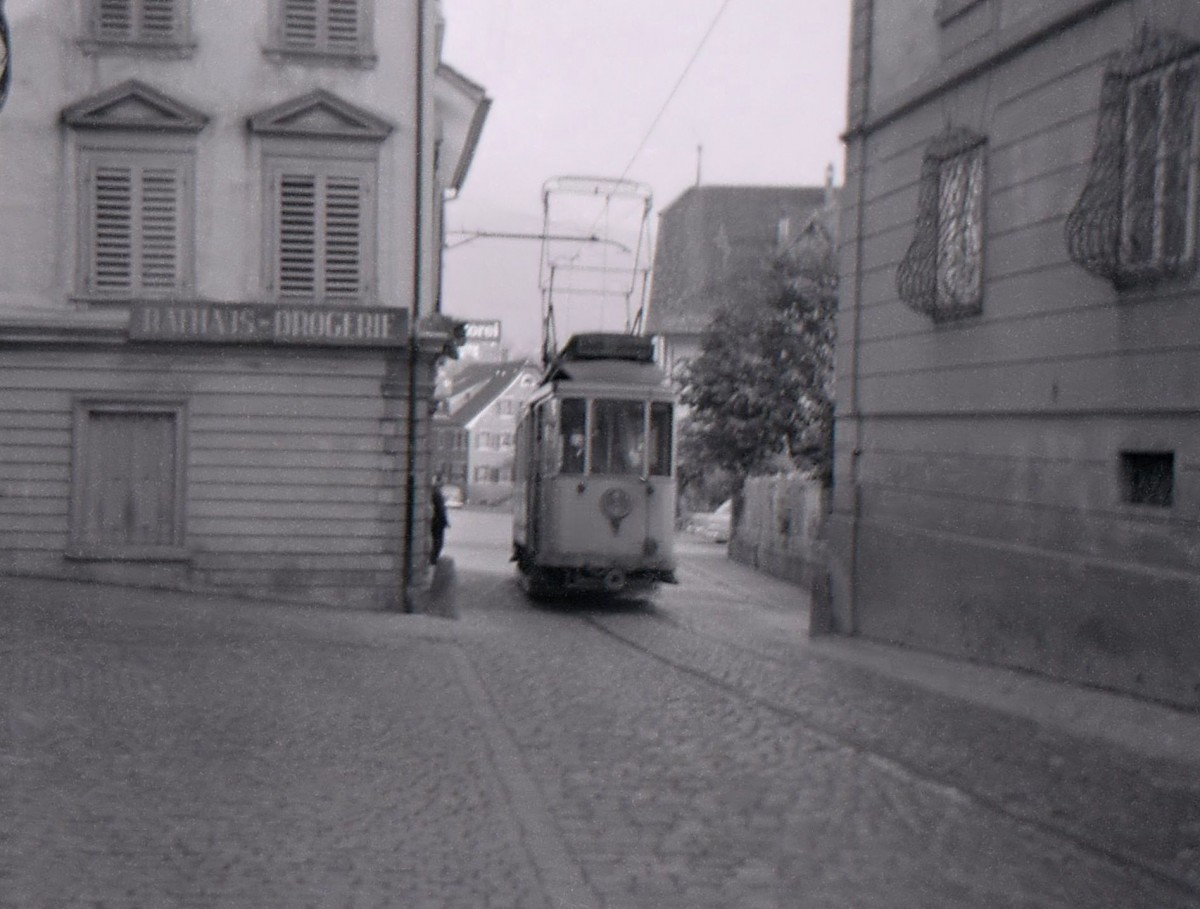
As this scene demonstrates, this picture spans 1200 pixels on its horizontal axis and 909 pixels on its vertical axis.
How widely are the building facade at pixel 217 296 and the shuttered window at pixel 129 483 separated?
0.09 feet

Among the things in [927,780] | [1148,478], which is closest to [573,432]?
[1148,478]

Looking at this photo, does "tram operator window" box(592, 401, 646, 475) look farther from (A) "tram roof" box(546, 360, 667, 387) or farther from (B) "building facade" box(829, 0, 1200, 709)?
(B) "building facade" box(829, 0, 1200, 709)

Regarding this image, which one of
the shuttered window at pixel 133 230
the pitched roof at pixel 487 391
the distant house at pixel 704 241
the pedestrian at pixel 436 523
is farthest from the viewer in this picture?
the pitched roof at pixel 487 391

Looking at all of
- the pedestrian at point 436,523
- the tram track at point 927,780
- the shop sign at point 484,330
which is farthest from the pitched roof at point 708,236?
the tram track at point 927,780

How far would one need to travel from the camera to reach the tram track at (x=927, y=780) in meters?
6.80

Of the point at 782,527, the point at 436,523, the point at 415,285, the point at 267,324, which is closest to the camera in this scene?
the point at 267,324

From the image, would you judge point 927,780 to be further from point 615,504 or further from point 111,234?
point 111,234

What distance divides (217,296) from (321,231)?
1474 mm

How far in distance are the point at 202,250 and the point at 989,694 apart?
11.3 meters

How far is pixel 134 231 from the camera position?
763 inches

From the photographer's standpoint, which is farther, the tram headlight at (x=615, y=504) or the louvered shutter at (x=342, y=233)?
the tram headlight at (x=615, y=504)

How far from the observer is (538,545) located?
70.7 ft

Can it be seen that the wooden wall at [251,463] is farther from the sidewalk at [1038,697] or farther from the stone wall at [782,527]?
the stone wall at [782,527]

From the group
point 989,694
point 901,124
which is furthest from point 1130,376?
point 901,124
